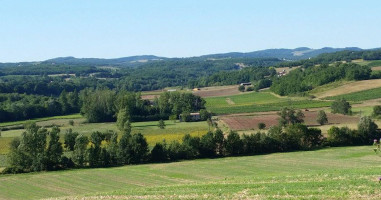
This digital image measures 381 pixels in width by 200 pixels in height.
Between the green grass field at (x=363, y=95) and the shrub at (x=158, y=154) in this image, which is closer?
the shrub at (x=158, y=154)

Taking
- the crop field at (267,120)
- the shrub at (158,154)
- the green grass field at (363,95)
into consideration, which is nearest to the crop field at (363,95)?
the green grass field at (363,95)

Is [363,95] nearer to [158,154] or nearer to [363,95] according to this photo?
[363,95]

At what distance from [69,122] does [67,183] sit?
6351 cm

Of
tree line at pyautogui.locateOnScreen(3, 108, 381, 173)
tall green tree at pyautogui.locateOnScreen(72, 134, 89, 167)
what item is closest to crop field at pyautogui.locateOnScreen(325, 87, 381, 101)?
tree line at pyautogui.locateOnScreen(3, 108, 381, 173)

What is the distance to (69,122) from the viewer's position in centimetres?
→ 10788

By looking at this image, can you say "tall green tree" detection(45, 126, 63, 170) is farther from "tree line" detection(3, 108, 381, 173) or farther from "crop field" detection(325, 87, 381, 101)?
"crop field" detection(325, 87, 381, 101)

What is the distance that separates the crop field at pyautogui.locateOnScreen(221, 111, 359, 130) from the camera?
85262 millimetres

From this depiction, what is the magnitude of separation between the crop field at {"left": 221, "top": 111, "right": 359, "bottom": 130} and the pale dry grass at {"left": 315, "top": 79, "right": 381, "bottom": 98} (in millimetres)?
35219

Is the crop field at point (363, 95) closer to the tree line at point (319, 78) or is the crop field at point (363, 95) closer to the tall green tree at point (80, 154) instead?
the tree line at point (319, 78)

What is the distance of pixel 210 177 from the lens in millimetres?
45531

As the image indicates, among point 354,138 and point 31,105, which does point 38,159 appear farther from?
point 31,105

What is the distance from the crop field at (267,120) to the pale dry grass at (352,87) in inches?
1387

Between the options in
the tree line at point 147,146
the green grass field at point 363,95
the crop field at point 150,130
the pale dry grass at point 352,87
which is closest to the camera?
the tree line at point 147,146

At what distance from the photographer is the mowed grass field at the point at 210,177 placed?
25.3 metres
